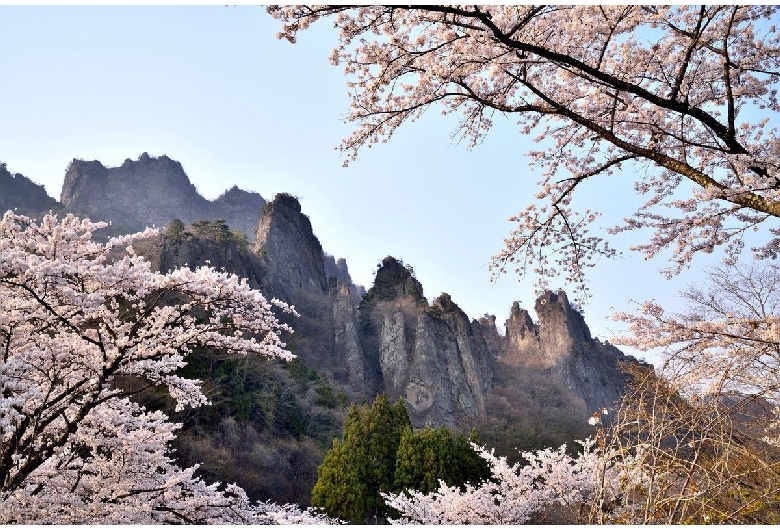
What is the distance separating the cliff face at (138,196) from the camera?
45969 mm

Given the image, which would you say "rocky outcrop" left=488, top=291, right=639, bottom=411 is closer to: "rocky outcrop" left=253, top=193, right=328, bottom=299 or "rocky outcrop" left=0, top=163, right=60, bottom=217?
"rocky outcrop" left=253, top=193, right=328, bottom=299

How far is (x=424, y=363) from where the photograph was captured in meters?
31.5

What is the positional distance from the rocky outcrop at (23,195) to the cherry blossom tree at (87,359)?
4281cm

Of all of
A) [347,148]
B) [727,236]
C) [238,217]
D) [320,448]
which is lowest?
[320,448]

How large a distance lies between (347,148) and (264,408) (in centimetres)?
1565

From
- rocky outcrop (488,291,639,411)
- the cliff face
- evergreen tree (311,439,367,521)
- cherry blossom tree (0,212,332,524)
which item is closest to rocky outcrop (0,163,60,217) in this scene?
the cliff face

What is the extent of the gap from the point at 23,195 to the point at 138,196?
11603mm

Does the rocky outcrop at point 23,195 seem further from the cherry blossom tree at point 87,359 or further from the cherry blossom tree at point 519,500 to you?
the cherry blossom tree at point 519,500

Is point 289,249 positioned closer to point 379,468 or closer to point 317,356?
point 317,356

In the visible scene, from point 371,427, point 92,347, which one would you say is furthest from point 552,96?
point 371,427

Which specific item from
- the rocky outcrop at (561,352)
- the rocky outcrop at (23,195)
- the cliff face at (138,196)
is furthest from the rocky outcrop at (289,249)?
the rocky outcrop at (561,352)

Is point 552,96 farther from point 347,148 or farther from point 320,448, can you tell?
point 320,448

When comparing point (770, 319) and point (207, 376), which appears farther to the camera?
point (207, 376)

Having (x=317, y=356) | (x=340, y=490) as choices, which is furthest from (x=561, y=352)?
(x=340, y=490)
